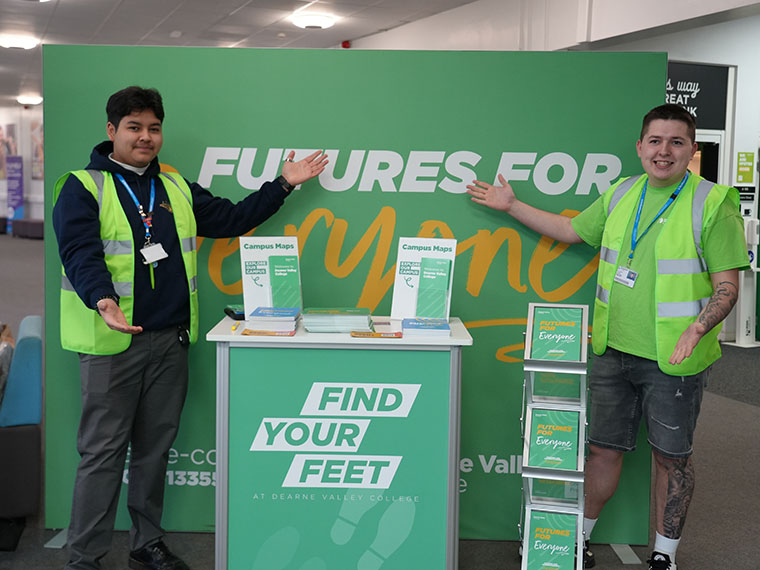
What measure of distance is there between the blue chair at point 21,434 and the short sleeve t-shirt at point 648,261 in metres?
2.27

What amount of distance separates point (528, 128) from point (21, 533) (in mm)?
2553

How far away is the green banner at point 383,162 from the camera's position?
2.96m

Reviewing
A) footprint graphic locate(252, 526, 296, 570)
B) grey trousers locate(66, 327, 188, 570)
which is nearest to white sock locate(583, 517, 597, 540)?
footprint graphic locate(252, 526, 296, 570)

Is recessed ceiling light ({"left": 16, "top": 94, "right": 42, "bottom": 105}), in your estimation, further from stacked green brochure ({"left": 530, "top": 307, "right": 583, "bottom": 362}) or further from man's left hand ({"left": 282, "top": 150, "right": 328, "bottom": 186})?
stacked green brochure ({"left": 530, "top": 307, "right": 583, "bottom": 362})

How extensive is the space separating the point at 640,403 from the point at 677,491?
327 mm

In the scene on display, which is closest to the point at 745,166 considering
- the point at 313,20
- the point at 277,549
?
the point at 313,20

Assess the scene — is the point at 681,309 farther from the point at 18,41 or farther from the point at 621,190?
the point at 18,41

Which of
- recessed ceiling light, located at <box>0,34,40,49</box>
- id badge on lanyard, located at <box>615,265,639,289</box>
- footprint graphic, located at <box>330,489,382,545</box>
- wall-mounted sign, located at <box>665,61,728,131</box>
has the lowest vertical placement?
footprint graphic, located at <box>330,489,382,545</box>

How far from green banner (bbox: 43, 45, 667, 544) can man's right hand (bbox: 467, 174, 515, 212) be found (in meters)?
0.06

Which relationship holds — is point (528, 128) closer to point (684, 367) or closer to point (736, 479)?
point (684, 367)

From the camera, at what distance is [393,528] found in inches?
99.6

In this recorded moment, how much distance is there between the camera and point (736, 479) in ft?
13.2

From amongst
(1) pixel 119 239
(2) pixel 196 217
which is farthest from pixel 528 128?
(1) pixel 119 239

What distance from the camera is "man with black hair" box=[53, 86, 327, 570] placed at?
252cm
